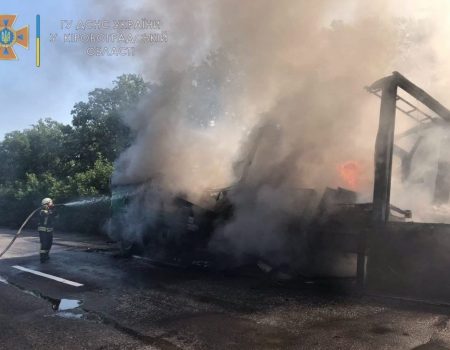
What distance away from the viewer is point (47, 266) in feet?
27.0

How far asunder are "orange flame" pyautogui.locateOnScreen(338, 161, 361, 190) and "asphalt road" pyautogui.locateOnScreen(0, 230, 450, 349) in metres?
2.31

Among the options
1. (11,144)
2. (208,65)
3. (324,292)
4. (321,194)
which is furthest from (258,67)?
(11,144)

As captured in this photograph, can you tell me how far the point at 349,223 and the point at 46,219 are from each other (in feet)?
20.6

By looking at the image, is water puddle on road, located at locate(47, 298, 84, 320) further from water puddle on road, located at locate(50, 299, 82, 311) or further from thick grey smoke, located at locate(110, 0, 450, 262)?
thick grey smoke, located at locate(110, 0, 450, 262)

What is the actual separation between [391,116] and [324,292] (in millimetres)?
2519

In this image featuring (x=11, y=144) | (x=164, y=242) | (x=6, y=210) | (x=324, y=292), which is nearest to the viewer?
(x=324, y=292)

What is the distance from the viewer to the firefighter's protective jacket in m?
9.10

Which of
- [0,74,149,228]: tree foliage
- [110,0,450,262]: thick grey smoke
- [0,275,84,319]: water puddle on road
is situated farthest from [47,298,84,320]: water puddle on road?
[0,74,149,228]: tree foliage

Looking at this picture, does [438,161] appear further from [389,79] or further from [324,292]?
[324,292]

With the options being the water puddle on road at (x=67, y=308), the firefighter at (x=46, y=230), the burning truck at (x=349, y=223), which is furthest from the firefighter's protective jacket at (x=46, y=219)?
the water puddle on road at (x=67, y=308)

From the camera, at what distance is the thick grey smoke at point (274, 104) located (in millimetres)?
7738

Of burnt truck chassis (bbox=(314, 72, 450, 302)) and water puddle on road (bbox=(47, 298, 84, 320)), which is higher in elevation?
burnt truck chassis (bbox=(314, 72, 450, 302))

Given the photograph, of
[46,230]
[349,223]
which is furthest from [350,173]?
[46,230]

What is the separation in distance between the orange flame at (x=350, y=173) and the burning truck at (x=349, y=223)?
0.18 feet
